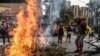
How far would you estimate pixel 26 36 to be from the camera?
952cm

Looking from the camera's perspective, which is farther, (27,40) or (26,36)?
(26,36)

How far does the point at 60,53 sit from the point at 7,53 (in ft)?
5.29

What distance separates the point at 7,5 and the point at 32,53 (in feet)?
A: 97.3

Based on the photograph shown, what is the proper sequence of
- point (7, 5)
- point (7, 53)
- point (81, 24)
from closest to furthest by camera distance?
point (7, 53) < point (81, 24) < point (7, 5)

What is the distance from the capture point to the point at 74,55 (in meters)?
12.4

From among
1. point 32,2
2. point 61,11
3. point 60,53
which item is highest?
point 32,2

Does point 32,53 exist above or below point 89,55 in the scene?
above

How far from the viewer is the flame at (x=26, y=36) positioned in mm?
9023

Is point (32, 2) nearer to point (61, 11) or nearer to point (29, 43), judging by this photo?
point (29, 43)

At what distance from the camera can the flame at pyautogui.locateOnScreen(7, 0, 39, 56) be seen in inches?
355

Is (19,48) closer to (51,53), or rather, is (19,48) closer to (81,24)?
(51,53)

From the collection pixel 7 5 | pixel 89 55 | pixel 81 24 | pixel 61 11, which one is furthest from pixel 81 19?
pixel 61 11

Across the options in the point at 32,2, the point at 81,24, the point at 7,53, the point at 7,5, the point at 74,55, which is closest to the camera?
the point at 7,53

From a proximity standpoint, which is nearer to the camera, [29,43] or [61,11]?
[29,43]
